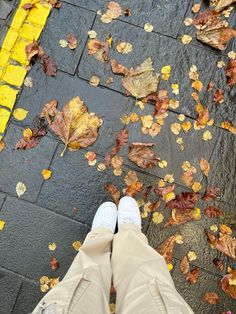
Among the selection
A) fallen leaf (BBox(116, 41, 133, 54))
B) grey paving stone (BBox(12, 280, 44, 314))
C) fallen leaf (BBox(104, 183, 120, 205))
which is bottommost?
grey paving stone (BBox(12, 280, 44, 314))

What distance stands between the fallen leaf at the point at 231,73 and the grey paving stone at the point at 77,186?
1209 mm

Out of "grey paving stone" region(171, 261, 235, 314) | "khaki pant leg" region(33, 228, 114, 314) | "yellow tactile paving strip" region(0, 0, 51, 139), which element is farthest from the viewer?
"yellow tactile paving strip" region(0, 0, 51, 139)

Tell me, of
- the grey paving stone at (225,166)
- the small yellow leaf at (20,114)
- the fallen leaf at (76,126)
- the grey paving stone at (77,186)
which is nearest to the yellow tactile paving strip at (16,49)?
the small yellow leaf at (20,114)

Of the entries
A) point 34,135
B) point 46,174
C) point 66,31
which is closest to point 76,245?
point 46,174

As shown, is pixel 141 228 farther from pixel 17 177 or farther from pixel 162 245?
pixel 17 177

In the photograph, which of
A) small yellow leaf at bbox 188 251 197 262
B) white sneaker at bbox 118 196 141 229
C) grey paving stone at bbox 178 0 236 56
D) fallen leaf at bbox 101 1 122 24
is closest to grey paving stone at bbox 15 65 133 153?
white sneaker at bbox 118 196 141 229

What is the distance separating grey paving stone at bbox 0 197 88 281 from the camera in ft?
12.5

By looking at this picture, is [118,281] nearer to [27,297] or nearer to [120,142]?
[27,297]

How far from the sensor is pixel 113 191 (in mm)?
3953

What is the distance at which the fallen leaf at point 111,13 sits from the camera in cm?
420

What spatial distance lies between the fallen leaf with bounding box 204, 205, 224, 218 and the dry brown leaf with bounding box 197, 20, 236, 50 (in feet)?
5.09

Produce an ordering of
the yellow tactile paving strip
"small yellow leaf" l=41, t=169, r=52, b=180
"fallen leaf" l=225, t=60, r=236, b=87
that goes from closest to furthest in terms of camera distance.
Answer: "small yellow leaf" l=41, t=169, r=52, b=180 < the yellow tactile paving strip < "fallen leaf" l=225, t=60, r=236, b=87

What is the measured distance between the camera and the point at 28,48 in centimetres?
411

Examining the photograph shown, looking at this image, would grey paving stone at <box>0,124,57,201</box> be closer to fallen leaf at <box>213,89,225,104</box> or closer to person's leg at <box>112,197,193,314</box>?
person's leg at <box>112,197,193,314</box>
